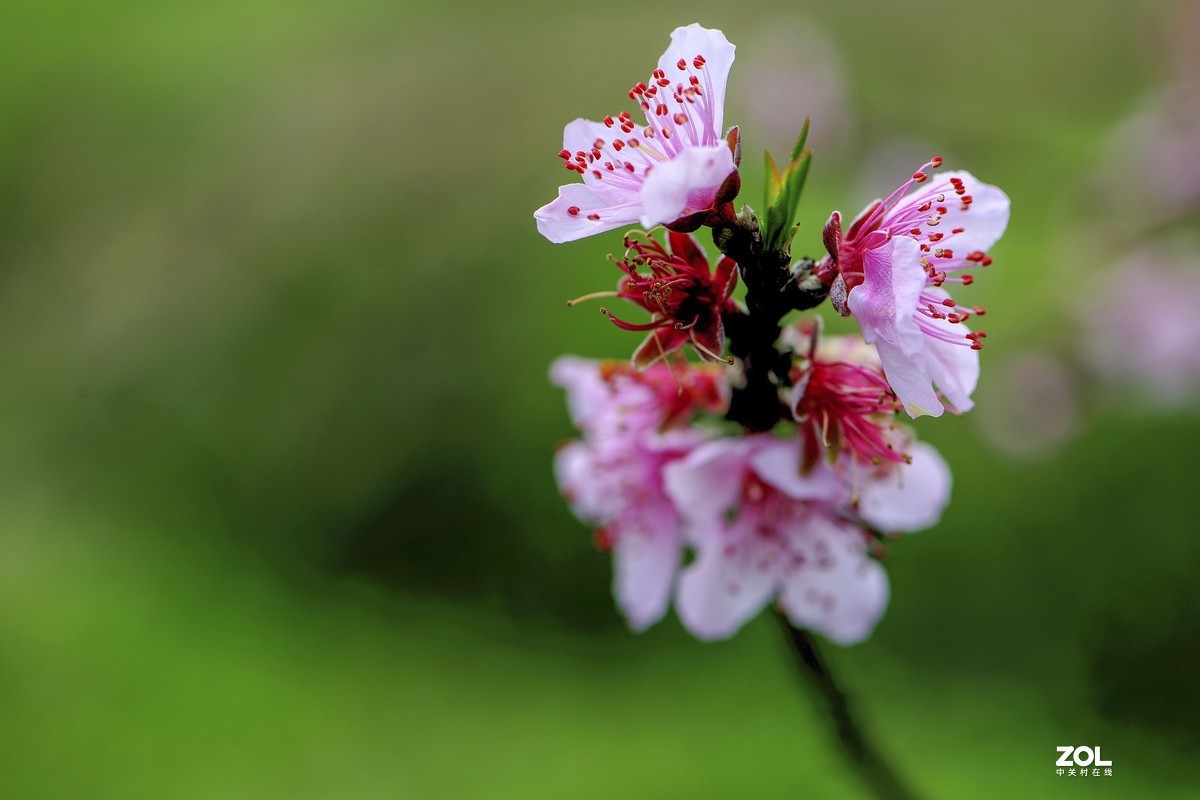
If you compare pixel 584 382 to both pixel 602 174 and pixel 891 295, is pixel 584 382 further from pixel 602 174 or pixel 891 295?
pixel 891 295

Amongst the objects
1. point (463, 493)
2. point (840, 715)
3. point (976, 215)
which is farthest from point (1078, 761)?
point (463, 493)

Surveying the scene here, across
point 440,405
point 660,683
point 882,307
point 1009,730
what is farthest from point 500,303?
point 882,307

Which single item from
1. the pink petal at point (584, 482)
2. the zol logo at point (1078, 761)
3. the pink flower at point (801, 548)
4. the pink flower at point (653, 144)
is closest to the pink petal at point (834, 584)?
the pink flower at point (801, 548)

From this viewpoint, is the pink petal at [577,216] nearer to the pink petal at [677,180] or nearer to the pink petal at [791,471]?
the pink petal at [677,180]

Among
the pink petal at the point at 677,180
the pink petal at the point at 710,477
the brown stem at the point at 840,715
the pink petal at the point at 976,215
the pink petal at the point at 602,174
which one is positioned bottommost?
the brown stem at the point at 840,715

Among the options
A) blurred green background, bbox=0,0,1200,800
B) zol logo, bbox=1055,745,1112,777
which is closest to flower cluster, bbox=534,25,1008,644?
blurred green background, bbox=0,0,1200,800

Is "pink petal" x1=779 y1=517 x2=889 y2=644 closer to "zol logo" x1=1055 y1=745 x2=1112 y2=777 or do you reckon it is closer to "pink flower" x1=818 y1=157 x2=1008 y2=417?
"pink flower" x1=818 y1=157 x2=1008 y2=417

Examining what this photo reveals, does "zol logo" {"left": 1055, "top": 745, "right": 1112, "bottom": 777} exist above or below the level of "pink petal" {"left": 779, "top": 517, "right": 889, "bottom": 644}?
above
